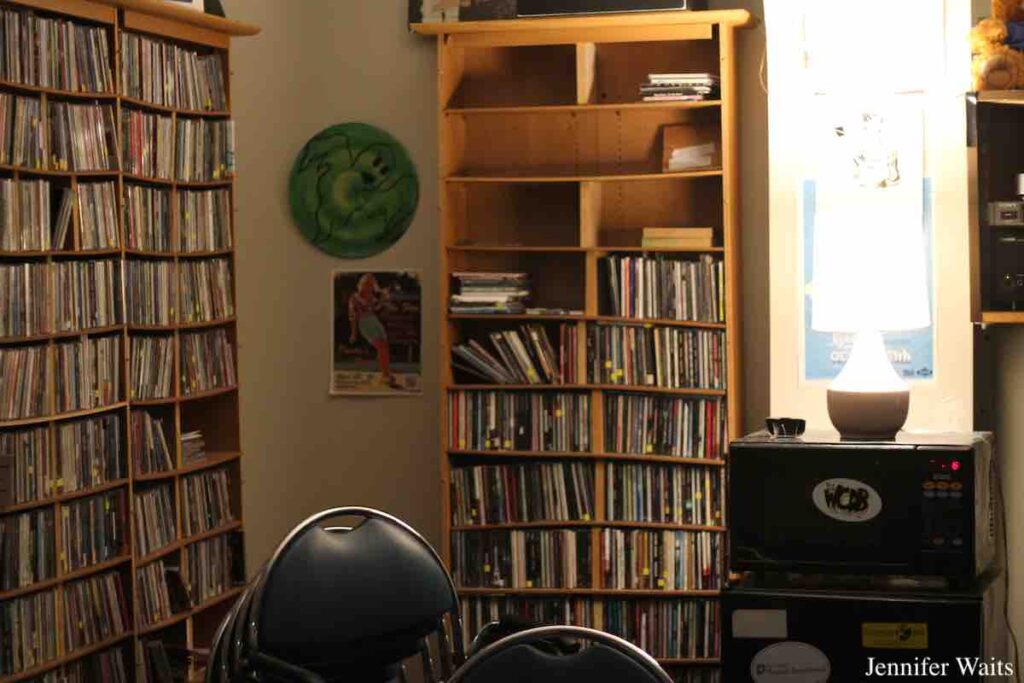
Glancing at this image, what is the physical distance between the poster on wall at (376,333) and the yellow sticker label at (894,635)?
8.11 ft

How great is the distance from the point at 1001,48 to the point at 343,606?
2319 mm

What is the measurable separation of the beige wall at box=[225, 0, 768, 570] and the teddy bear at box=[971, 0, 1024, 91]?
228 centimetres

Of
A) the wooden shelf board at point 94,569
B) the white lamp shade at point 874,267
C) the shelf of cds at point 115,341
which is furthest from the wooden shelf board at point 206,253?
the white lamp shade at point 874,267

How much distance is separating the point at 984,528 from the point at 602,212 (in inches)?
80.1

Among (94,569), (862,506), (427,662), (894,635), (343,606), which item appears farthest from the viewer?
(94,569)

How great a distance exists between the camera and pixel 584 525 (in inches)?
199

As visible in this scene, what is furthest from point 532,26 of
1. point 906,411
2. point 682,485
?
point 906,411

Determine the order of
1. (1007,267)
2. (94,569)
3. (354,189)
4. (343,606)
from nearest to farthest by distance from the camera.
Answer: (343,606), (1007,267), (94,569), (354,189)

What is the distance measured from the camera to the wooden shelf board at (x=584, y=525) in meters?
4.93

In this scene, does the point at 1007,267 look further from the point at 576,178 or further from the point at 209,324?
the point at 209,324

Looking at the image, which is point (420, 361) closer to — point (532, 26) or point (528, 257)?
point (528, 257)

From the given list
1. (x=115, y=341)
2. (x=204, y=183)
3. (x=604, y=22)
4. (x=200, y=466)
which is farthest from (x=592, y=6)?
(x=200, y=466)

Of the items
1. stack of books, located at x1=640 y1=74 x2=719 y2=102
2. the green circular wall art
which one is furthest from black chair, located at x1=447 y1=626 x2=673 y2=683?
the green circular wall art

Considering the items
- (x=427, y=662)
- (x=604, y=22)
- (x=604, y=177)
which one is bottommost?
(x=427, y=662)
